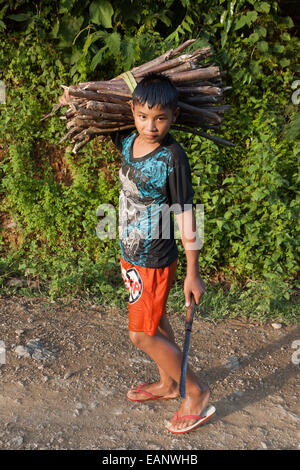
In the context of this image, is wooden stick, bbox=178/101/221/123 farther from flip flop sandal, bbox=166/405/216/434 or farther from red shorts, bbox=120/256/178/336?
flip flop sandal, bbox=166/405/216/434

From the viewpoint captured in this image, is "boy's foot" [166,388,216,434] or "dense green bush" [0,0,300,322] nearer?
"boy's foot" [166,388,216,434]

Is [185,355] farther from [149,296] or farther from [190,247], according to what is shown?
[190,247]

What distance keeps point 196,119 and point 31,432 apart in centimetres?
190

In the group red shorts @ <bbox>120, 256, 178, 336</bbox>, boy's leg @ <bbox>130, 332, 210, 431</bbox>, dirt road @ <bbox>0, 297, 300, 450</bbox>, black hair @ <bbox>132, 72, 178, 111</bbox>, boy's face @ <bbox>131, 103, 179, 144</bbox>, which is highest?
black hair @ <bbox>132, 72, 178, 111</bbox>

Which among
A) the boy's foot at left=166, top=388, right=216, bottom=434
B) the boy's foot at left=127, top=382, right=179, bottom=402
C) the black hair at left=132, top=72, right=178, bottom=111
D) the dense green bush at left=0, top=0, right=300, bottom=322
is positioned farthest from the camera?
the dense green bush at left=0, top=0, right=300, bottom=322

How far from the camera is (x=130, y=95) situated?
2.36 metres

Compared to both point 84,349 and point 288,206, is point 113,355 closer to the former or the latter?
point 84,349

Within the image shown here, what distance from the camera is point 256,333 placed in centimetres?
347

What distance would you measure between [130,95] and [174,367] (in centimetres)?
145

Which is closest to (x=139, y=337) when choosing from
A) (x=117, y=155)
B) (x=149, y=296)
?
(x=149, y=296)

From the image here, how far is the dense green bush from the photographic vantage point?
392 cm

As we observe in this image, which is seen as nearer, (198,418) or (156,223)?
(156,223)

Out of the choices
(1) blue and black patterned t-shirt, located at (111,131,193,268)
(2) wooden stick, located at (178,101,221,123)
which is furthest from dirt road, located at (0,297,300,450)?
(2) wooden stick, located at (178,101,221,123)
